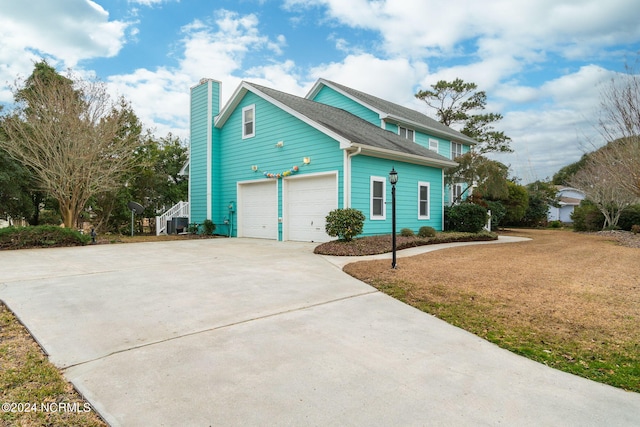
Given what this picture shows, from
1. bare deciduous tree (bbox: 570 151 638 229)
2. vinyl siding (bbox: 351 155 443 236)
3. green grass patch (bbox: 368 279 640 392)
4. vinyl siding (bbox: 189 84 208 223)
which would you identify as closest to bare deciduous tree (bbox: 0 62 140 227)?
vinyl siding (bbox: 189 84 208 223)

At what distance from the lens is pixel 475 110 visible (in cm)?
2816

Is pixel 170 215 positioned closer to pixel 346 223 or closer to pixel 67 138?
pixel 67 138

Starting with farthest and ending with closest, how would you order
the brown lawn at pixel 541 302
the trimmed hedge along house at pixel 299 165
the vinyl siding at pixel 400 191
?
the trimmed hedge along house at pixel 299 165
the vinyl siding at pixel 400 191
the brown lawn at pixel 541 302

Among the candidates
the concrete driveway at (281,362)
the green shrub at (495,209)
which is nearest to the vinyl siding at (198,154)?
the concrete driveway at (281,362)

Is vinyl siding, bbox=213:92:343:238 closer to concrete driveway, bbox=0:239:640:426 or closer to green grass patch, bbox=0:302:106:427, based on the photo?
concrete driveway, bbox=0:239:640:426

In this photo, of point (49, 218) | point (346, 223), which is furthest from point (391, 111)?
point (49, 218)

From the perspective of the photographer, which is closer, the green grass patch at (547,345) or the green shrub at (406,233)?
the green grass patch at (547,345)

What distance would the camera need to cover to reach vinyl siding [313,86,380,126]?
15947mm

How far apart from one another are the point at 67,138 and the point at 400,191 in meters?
12.0

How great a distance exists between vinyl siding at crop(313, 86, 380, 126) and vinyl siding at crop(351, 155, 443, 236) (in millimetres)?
4016

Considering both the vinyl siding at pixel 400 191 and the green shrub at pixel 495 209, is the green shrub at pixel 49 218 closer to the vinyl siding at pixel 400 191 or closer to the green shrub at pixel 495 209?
the vinyl siding at pixel 400 191

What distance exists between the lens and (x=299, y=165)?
38.7ft

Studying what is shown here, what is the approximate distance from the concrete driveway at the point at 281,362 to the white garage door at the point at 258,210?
767 centimetres

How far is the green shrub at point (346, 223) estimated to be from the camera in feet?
31.1
